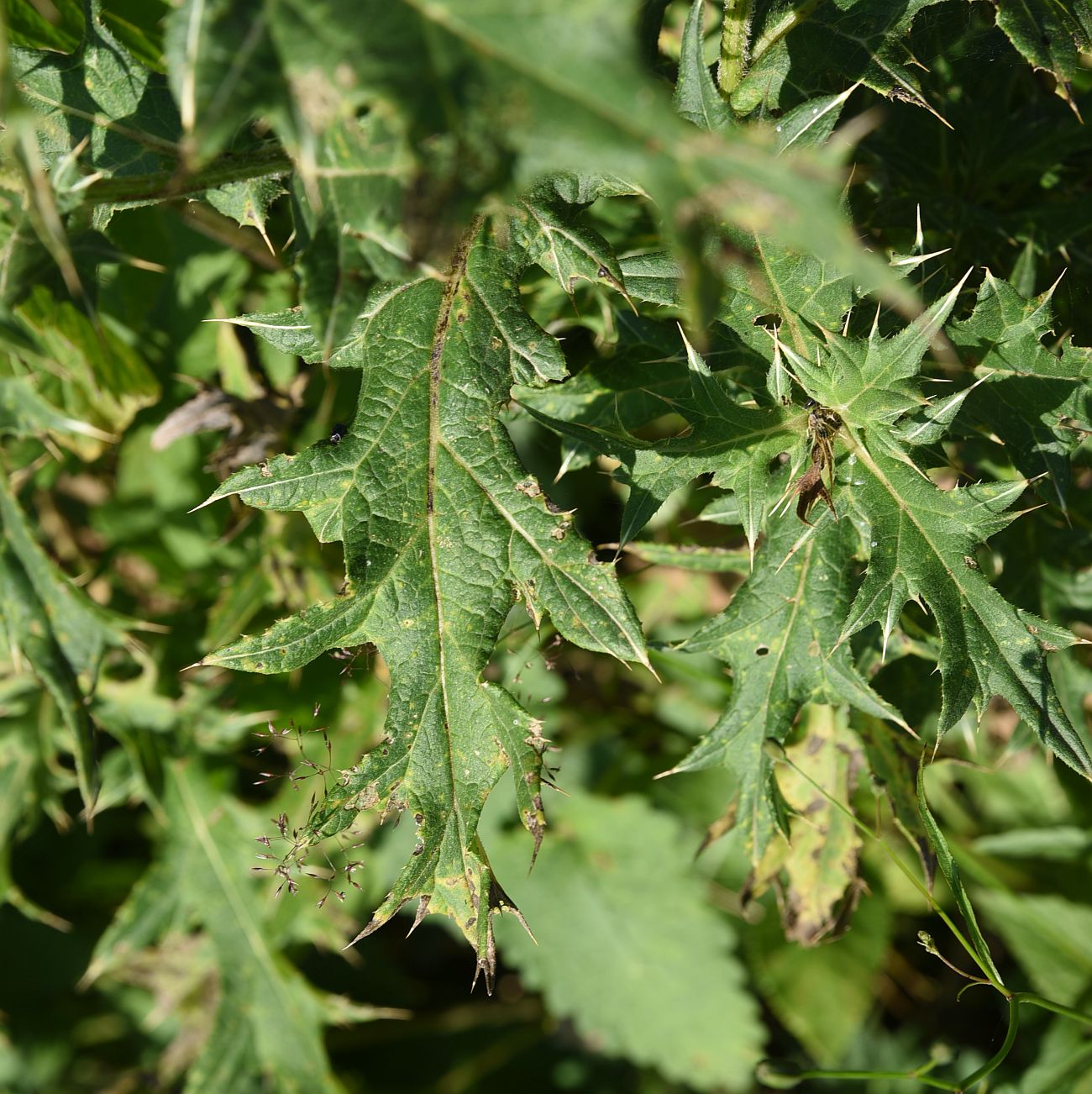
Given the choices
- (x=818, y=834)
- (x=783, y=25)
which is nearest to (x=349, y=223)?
(x=783, y=25)

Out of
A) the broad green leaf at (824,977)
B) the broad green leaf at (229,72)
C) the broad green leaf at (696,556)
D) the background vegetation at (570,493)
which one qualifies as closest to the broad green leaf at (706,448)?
the background vegetation at (570,493)

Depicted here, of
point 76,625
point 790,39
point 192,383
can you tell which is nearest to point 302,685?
point 76,625

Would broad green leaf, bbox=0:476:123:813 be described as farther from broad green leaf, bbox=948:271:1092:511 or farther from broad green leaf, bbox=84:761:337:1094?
broad green leaf, bbox=948:271:1092:511

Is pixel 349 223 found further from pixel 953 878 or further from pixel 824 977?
pixel 824 977

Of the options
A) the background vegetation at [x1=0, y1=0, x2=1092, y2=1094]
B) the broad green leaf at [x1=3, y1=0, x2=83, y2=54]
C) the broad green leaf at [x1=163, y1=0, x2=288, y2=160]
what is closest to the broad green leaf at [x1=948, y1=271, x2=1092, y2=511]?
the background vegetation at [x1=0, y1=0, x2=1092, y2=1094]

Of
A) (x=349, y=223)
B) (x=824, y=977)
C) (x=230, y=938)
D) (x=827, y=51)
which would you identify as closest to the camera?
(x=349, y=223)

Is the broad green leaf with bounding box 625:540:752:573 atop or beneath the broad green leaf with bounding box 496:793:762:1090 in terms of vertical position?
atop

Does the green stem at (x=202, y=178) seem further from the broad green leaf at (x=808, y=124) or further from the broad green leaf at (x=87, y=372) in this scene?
the broad green leaf at (x=808, y=124)
